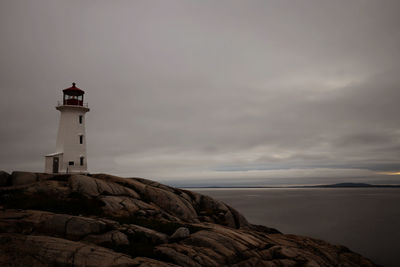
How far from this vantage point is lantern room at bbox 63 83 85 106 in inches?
1565

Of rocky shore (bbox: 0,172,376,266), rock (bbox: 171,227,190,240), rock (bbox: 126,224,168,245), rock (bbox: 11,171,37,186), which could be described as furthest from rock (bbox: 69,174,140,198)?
rock (bbox: 171,227,190,240)

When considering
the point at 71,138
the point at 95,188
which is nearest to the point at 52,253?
the point at 95,188

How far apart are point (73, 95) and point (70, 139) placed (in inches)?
272

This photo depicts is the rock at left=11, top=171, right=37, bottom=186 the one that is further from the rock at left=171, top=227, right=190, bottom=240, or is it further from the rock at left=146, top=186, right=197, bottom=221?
the rock at left=171, top=227, right=190, bottom=240

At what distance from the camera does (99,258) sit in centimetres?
1299

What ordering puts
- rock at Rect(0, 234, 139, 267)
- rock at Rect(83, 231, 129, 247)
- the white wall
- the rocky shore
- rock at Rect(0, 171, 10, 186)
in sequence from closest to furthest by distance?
1. rock at Rect(0, 234, 139, 267)
2. the rocky shore
3. rock at Rect(83, 231, 129, 247)
4. rock at Rect(0, 171, 10, 186)
5. the white wall

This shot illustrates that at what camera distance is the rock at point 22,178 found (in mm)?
26016

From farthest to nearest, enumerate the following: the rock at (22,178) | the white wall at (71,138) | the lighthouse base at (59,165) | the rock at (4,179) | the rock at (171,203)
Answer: the white wall at (71,138)
the lighthouse base at (59,165)
the rock at (171,203)
the rock at (22,178)
the rock at (4,179)

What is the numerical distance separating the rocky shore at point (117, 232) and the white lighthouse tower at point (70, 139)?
30.9 ft

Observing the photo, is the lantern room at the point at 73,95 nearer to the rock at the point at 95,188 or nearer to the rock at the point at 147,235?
the rock at the point at 95,188

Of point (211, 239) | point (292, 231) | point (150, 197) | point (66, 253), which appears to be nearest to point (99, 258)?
point (66, 253)

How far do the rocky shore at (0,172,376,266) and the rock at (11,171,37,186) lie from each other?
8cm

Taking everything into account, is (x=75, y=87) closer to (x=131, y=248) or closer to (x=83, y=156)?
(x=83, y=156)

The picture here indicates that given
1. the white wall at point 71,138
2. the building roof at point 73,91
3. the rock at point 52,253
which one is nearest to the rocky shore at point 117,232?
the rock at point 52,253
